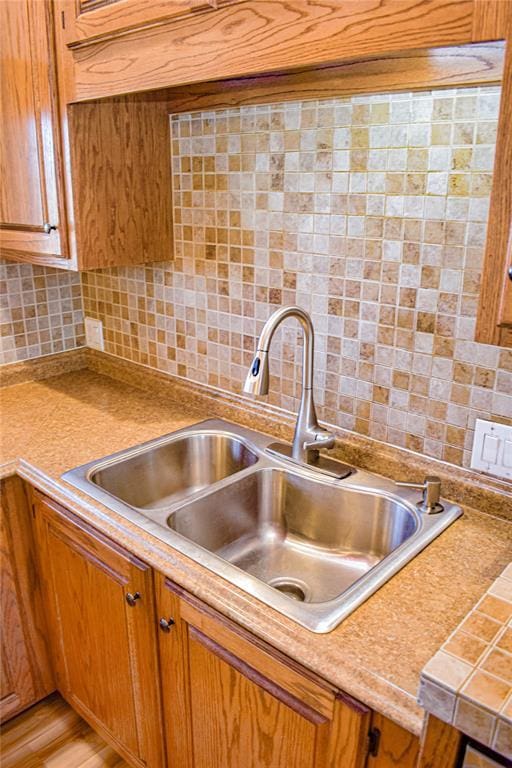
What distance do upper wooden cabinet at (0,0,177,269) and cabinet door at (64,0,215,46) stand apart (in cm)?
9

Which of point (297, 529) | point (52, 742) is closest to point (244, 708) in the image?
point (297, 529)

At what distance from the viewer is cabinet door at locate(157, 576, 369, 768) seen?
0.96m

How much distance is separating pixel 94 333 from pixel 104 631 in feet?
3.54

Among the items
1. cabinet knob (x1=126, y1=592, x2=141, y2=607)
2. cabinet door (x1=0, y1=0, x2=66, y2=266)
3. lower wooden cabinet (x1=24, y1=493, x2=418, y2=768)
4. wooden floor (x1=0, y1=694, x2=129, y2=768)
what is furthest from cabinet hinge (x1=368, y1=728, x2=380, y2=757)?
cabinet door (x1=0, y1=0, x2=66, y2=266)

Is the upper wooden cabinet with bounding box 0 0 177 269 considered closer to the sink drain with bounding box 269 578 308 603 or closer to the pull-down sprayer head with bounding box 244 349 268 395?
the pull-down sprayer head with bounding box 244 349 268 395

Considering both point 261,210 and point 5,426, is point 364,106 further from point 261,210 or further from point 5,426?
point 5,426

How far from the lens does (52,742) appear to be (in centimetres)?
175

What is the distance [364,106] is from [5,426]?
48.7 inches

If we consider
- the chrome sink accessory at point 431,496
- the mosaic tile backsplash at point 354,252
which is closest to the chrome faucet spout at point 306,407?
the mosaic tile backsplash at point 354,252

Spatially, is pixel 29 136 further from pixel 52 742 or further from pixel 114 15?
pixel 52 742

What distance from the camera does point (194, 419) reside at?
5.88 ft

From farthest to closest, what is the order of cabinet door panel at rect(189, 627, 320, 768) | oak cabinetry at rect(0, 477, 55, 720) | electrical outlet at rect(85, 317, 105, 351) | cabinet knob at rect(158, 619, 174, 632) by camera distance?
electrical outlet at rect(85, 317, 105, 351), oak cabinetry at rect(0, 477, 55, 720), cabinet knob at rect(158, 619, 174, 632), cabinet door panel at rect(189, 627, 320, 768)

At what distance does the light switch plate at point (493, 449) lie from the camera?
1.24 metres

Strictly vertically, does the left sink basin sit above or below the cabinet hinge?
above
